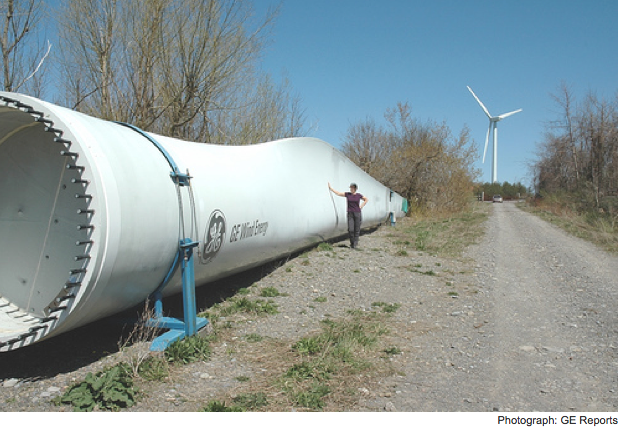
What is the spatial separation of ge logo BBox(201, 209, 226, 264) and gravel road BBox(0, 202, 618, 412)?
80 centimetres

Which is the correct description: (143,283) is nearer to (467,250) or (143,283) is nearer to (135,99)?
(467,250)

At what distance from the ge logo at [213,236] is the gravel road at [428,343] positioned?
2.62 ft

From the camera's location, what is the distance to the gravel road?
3.28m

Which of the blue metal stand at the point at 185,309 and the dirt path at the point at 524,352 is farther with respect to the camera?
the blue metal stand at the point at 185,309

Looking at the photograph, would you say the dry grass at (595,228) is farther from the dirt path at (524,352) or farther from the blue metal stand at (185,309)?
the blue metal stand at (185,309)

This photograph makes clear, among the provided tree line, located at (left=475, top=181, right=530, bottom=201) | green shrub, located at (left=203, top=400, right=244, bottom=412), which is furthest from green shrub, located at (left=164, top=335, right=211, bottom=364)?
tree line, located at (left=475, top=181, right=530, bottom=201)

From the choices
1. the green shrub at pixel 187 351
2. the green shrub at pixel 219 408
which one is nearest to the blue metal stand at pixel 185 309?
the green shrub at pixel 187 351

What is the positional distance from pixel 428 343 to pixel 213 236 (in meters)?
2.31

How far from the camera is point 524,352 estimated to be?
4.22 metres

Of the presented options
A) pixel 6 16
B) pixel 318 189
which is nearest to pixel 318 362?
pixel 318 189

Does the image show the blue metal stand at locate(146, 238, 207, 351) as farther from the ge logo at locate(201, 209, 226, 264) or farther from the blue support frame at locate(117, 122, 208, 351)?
the ge logo at locate(201, 209, 226, 264)

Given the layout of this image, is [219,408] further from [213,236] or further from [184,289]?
[213,236]

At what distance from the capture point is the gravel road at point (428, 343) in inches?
129
